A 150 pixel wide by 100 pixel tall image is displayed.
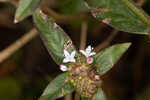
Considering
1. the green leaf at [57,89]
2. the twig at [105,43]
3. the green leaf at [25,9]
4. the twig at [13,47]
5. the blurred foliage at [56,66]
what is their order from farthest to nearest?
the blurred foliage at [56,66] < the twig at [105,43] < the twig at [13,47] < the green leaf at [57,89] < the green leaf at [25,9]

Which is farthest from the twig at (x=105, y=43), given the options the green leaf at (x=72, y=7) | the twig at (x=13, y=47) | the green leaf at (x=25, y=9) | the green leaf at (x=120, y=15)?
the green leaf at (x=25, y=9)

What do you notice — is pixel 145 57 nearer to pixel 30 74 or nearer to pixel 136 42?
pixel 136 42

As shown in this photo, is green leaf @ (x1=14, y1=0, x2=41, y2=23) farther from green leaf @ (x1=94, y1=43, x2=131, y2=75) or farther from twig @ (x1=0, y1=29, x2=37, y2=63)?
twig @ (x1=0, y1=29, x2=37, y2=63)

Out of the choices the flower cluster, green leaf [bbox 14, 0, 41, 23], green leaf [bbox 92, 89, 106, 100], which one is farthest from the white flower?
green leaf [bbox 14, 0, 41, 23]

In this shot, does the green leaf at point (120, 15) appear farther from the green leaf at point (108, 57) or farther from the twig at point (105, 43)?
the twig at point (105, 43)

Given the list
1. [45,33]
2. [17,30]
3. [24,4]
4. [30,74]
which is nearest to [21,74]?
[30,74]

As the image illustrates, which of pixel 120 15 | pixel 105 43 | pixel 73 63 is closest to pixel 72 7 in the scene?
pixel 105 43
